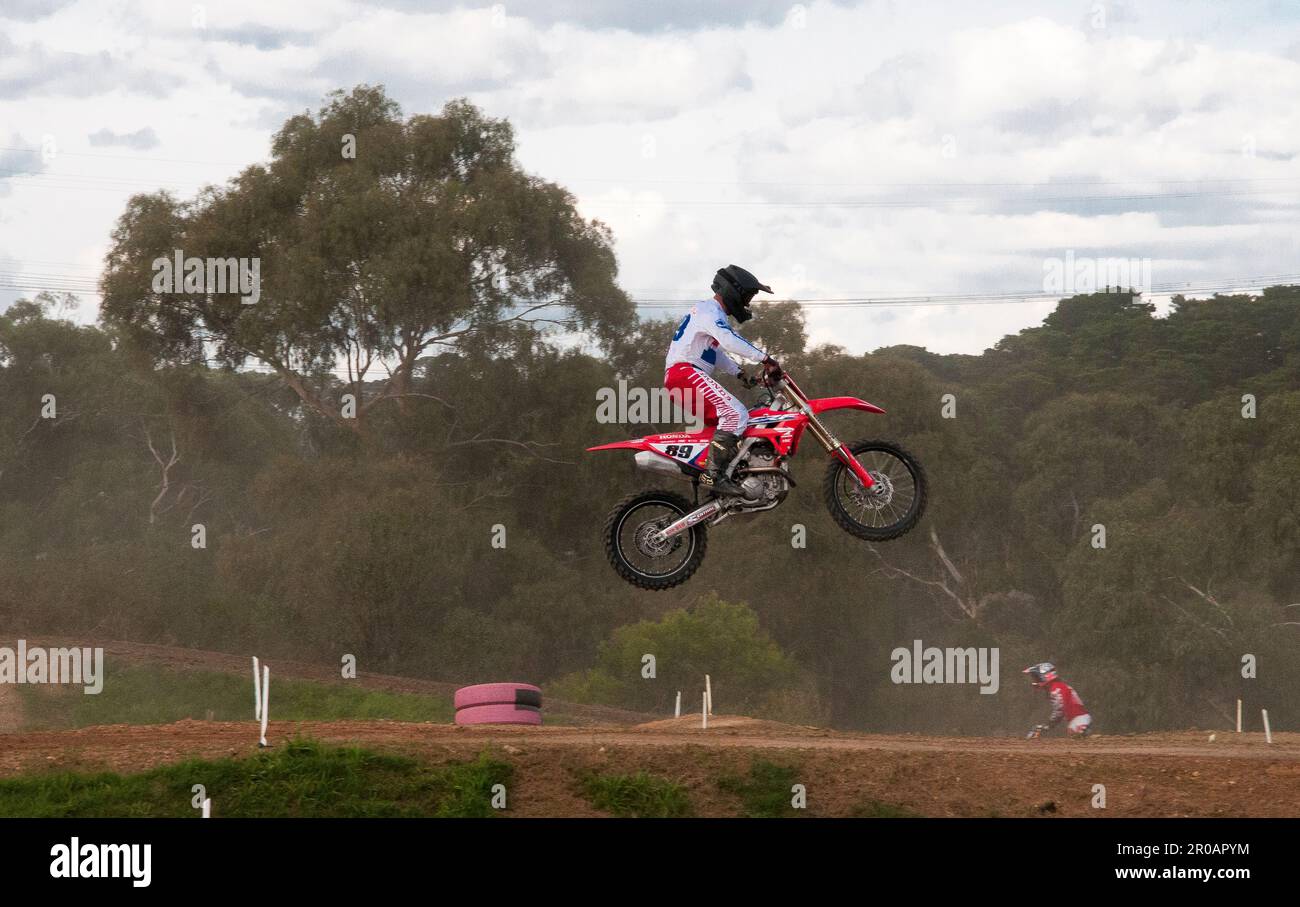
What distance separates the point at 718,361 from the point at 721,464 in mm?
1182

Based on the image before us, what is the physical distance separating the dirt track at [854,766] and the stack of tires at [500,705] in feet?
11.4

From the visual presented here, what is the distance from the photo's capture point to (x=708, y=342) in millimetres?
16094

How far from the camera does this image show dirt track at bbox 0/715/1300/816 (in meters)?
16.4

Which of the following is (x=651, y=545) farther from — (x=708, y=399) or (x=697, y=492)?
(x=708, y=399)

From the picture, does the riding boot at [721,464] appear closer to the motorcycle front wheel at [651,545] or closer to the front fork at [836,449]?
the motorcycle front wheel at [651,545]

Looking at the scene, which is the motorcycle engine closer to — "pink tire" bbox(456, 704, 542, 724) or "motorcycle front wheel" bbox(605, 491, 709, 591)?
"motorcycle front wheel" bbox(605, 491, 709, 591)

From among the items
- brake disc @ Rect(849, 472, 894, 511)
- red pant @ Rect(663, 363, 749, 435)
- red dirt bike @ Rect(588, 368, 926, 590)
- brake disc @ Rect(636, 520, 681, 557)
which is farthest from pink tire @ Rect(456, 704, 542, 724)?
red pant @ Rect(663, 363, 749, 435)

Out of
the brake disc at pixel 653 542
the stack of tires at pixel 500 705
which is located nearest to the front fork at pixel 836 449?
the brake disc at pixel 653 542

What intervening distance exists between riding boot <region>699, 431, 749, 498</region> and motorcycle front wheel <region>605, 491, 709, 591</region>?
39 cm

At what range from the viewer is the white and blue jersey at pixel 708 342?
51.8 feet

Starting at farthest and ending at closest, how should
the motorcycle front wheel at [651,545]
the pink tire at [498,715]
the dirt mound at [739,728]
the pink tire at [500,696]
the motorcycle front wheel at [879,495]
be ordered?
the pink tire at [500,696] → the pink tire at [498,715] → the dirt mound at [739,728] → the motorcycle front wheel at [879,495] → the motorcycle front wheel at [651,545]

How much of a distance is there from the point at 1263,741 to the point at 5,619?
41.6m

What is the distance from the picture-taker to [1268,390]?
194 feet

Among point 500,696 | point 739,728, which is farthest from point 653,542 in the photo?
point 500,696
